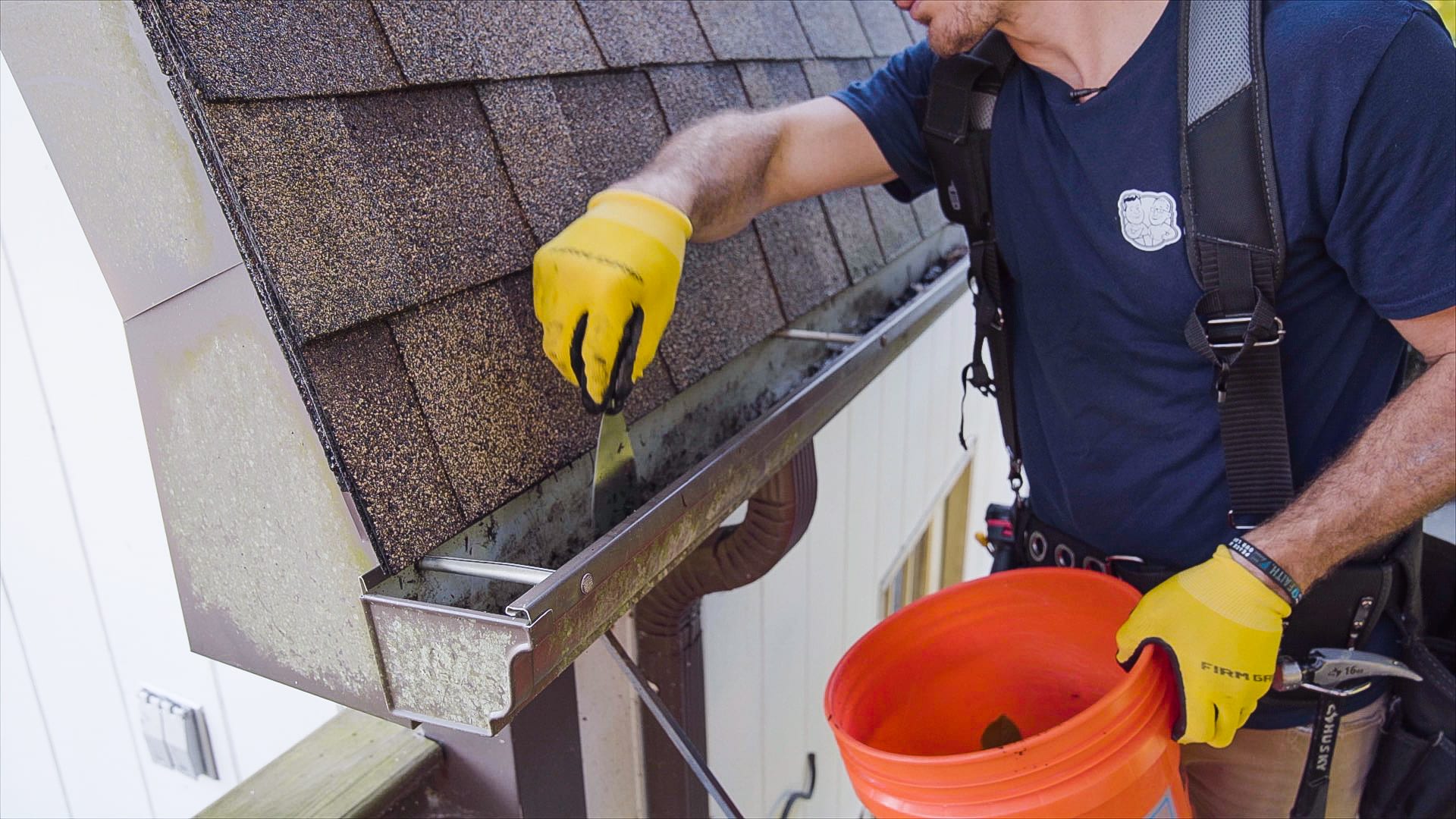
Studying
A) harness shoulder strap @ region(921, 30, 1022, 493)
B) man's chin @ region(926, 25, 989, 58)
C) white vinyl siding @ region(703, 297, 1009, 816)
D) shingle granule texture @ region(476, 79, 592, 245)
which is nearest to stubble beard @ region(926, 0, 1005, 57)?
man's chin @ region(926, 25, 989, 58)

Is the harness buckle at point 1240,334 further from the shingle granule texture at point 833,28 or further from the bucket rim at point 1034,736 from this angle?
the shingle granule texture at point 833,28

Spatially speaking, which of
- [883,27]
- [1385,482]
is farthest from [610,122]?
[883,27]

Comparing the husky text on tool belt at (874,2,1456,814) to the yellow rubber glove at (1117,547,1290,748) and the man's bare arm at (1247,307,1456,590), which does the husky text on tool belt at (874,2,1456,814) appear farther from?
the yellow rubber glove at (1117,547,1290,748)

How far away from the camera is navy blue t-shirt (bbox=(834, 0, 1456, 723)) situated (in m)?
1.44

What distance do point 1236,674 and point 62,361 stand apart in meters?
1.96

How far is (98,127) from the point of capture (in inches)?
39.5

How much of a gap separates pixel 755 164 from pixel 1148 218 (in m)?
0.68

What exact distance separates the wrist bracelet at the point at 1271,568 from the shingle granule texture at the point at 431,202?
0.88 metres

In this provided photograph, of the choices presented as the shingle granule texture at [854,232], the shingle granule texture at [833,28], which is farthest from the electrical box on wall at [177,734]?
the shingle granule texture at [833,28]

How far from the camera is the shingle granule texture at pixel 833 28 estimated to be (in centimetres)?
250

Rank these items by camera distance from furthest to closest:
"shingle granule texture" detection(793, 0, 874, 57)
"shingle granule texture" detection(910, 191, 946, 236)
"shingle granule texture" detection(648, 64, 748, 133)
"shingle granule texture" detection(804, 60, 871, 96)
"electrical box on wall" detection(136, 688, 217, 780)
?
"shingle granule texture" detection(910, 191, 946, 236) → "shingle granule texture" detection(793, 0, 874, 57) → "shingle granule texture" detection(804, 60, 871, 96) → "electrical box on wall" detection(136, 688, 217, 780) → "shingle granule texture" detection(648, 64, 748, 133)

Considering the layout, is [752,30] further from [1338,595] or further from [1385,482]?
[1338,595]

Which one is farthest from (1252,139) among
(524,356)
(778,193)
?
(524,356)

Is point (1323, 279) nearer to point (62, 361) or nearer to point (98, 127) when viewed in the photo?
point (98, 127)
